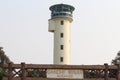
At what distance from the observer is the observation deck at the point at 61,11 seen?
5484 cm

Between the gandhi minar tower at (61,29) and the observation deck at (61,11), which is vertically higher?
the observation deck at (61,11)

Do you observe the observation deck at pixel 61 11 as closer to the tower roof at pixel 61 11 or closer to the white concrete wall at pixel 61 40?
the tower roof at pixel 61 11

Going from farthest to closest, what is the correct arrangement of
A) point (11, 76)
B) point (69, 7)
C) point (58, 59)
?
1. point (69, 7)
2. point (58, 59)
3. point (11, 76)

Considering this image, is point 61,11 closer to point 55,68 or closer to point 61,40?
point 61,40

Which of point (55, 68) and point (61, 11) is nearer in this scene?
point (55, 68)

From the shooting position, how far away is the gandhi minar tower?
52281 mm

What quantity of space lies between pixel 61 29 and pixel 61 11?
3124 mm

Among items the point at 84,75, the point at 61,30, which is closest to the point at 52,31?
the point at 61,30

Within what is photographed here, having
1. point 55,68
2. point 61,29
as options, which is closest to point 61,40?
point 61,29

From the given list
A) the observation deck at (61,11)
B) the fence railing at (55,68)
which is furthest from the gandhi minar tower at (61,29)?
the fence railing at (55,68)

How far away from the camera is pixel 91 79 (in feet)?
86.5

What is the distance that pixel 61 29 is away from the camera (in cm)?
5369

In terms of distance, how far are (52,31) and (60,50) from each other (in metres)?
3.95

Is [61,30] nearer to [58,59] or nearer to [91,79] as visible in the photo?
[58,59]
